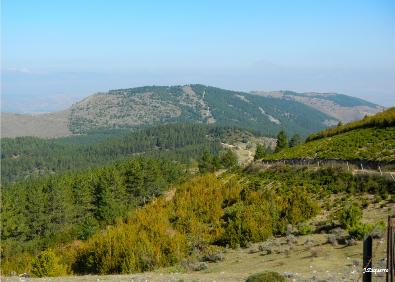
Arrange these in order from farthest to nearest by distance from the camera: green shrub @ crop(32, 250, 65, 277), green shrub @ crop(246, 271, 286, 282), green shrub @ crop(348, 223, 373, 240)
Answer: green shrub @ crop(32, 250, 65, 277), green shrub @ crop(348, 223, 373, 240), green shrub @ crop(246, 271, 286, 282)

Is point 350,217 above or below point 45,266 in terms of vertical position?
above

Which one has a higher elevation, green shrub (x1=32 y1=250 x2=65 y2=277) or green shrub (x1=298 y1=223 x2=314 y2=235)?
green shrub (x1=298 y1=223 x2=314 y2=235)

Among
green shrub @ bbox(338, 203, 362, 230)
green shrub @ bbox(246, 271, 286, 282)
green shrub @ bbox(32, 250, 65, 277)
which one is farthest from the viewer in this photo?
green shrub @ bbox(32, 250, 65, 277)

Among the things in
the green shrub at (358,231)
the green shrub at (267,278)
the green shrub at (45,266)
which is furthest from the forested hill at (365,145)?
the green shrub at (45,266)

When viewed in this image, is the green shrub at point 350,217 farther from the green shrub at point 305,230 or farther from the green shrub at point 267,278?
the green shrub at point 267,278

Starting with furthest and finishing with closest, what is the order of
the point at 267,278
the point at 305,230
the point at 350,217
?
the point at 305,230 < the point at 350,217 < the point at 267,278

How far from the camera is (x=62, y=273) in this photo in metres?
25.1

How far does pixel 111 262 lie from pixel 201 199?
1555cm

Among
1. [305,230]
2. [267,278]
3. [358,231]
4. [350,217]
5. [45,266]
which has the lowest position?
[45,266]

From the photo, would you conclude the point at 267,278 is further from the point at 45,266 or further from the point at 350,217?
the point at 45,266

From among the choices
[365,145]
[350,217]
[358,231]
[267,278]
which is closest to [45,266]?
[267,278]

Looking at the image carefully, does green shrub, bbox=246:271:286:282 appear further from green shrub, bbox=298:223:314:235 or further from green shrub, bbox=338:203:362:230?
green shrub, bbox=298:223:314:235

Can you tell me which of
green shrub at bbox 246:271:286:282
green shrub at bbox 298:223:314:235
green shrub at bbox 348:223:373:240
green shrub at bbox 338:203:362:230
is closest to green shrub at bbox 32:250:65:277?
green shrub at bbox 298:223:314:235

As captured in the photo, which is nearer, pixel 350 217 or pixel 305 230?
pixel 350 217
